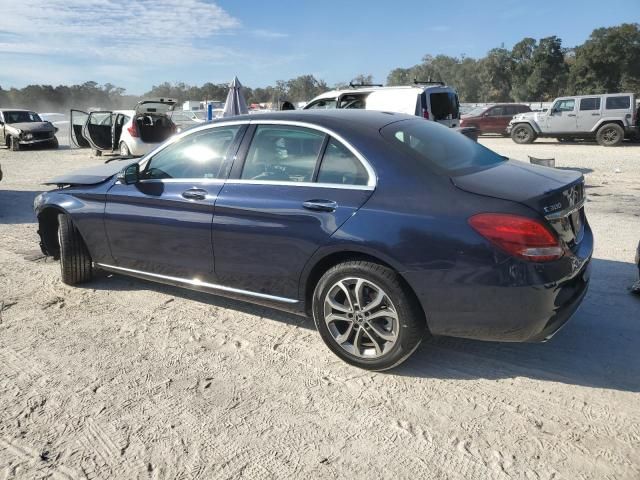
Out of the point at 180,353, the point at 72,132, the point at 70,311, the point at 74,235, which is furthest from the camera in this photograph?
the point at 72,132

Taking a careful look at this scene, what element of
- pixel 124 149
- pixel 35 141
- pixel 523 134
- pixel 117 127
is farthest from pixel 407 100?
pixel 35 141

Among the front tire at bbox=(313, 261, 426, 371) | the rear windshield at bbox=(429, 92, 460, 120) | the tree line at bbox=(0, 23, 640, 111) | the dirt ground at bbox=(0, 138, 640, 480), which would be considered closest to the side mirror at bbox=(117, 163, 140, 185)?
the dirt ground at bbox=(0, 138, 640, 480)

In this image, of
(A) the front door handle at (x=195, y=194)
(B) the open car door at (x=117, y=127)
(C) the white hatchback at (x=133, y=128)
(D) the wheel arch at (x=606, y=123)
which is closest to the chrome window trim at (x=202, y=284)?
(A) the front door handle at (x=195, y=194)

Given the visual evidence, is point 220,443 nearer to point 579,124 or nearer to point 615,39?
point 579,124

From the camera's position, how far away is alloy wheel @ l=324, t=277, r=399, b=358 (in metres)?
3.12

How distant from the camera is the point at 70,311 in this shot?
4.32 metres

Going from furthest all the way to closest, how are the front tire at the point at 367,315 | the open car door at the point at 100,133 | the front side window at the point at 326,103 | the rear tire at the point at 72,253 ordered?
the open car door at the point at 100,133
the front side window at the point at 326,103
the rear tire at the point at 72,253
the front tire at the point at 367,315

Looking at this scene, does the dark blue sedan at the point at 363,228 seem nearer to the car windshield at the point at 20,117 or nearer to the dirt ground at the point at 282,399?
the dirt ground at the point at 282,399

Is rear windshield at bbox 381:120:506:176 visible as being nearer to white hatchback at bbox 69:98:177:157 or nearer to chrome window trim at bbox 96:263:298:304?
chrome window trim at bbox 96:263:298:304

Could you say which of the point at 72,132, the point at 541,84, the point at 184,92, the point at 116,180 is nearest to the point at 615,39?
the point at 541,84

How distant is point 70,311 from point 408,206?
9.87 ft

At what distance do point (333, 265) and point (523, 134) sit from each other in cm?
1824

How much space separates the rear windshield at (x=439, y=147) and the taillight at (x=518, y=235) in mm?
451

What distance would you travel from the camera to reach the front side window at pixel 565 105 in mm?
17992
